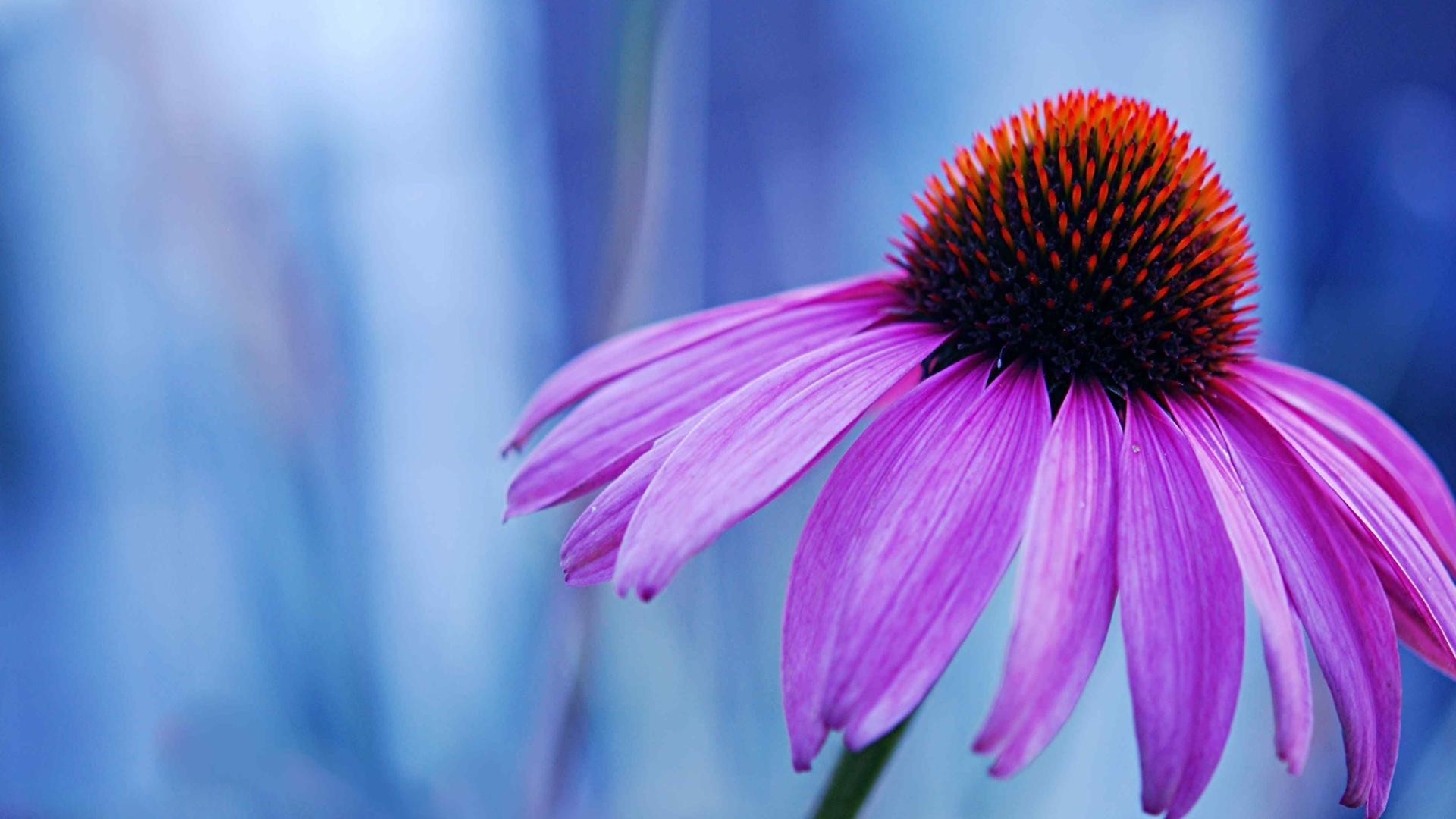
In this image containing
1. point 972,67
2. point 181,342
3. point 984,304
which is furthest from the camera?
point 972,67

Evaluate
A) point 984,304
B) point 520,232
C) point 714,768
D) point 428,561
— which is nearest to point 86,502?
point 428,561

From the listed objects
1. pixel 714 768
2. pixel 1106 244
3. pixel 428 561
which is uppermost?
pixel 1106 244

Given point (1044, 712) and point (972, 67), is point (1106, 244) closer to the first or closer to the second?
point (1044, 712)

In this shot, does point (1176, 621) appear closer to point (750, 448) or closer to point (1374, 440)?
point (750, 448)

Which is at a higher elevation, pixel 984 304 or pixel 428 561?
pixel 984 304

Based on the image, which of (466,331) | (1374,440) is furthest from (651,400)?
(466,331)

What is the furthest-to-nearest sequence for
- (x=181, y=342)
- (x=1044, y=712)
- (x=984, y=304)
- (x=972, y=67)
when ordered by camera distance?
(x=972, y=67) < (x=181, y=342) < (x=984, y=304) < (x=1044, y=712)

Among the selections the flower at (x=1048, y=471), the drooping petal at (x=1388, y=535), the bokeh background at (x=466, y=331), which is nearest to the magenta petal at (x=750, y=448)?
the flower at (x=1048, y=471)
